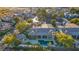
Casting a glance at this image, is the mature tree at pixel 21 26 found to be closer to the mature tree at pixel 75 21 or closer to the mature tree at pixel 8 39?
the mature tree at pixel 8 39

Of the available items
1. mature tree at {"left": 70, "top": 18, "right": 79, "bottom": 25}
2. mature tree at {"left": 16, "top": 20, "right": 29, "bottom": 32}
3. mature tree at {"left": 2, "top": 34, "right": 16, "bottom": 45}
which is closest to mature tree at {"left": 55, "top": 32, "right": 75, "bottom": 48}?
mature tree at {"left": 70, "top": 18, "right": 79, "bottom": 25}

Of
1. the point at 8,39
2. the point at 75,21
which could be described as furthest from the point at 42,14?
the point at 8,39

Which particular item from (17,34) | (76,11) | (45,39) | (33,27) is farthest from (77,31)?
(17,34)

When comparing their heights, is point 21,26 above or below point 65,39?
above

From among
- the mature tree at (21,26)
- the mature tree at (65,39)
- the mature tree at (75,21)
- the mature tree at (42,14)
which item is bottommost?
the mature tree at (65,39)

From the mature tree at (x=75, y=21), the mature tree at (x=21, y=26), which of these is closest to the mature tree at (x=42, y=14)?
the mature tree at (x=21, y=26)

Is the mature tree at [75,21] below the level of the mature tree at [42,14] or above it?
below

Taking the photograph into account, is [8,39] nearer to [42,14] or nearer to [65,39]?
[42,14]
